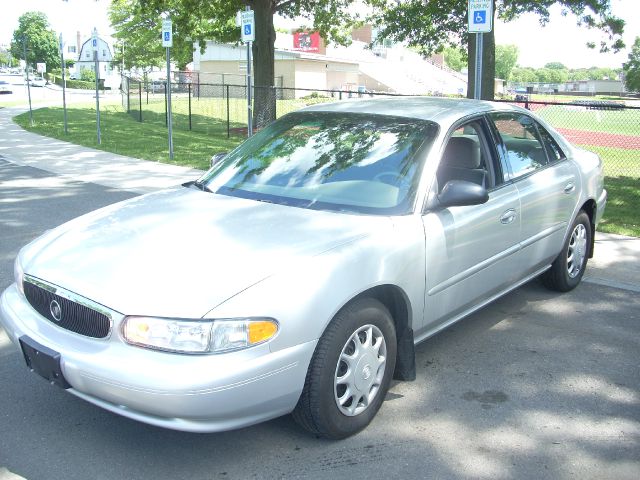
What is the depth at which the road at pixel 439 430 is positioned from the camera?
3.24 metres

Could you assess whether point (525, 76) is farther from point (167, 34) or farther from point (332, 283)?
point (332, 283)

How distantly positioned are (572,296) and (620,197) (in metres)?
5.19

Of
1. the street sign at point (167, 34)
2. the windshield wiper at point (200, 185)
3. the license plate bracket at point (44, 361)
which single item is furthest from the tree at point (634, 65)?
the license plate bracket at point (44, 361)

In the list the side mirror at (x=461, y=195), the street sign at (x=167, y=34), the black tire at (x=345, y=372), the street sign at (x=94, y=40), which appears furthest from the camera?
the street sign at (x=94, y=40)

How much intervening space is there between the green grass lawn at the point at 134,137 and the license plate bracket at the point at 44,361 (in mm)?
9727

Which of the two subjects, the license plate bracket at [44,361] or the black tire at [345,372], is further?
the black tire at [345,372]

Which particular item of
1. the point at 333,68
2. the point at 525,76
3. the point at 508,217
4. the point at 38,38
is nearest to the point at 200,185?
the point at 508,217

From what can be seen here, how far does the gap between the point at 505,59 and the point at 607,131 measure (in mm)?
134262

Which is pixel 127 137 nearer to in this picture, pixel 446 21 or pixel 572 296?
pixel 446 21

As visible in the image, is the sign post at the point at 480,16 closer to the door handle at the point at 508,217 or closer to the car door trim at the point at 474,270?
the door handle at the point at 508,217

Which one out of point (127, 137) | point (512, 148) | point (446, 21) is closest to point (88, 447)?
point (512, 148)

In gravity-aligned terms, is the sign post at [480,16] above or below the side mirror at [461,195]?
above

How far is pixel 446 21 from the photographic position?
19000 millimetres

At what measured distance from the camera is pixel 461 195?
3.91 m
